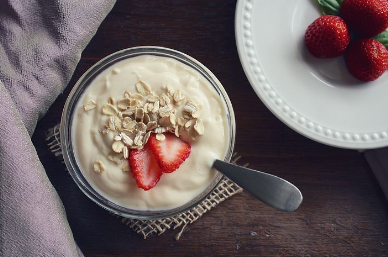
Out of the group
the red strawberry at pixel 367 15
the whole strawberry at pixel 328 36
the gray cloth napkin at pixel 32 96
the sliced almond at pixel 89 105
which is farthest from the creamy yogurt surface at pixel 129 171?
the red strawberry at pixel 367 15

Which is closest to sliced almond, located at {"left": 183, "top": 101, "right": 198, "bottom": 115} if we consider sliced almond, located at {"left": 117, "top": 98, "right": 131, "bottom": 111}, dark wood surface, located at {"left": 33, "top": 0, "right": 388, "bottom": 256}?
sliced almond, located at {"left": 117, "top": 98, "right": 131, "bottom": 111}

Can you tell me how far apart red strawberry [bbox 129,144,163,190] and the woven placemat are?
0.22 meters

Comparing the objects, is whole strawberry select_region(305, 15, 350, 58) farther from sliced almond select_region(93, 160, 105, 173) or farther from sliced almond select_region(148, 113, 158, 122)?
sliced almond select_region(93, 160, 105, 173)

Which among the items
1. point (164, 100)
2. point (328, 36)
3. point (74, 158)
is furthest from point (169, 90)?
point (328, 36)

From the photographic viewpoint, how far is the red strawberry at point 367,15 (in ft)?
3.68

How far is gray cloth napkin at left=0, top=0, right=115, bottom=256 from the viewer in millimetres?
1011

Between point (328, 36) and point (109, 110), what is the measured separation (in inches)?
21.4

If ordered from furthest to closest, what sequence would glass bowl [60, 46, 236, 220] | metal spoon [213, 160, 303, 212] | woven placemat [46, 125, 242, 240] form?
woven placemat [46, 125, 242, 240] → glass bowl [60, 46, 236, 220] → metal spoon [213, 160, 303, 212]

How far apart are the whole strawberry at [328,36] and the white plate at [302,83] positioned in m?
0.04

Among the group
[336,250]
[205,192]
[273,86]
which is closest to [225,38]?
[273,86]

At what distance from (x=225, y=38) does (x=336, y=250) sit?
0.62 metres

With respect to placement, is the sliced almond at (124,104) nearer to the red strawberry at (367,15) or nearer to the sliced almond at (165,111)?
the sliced almond at (165,111)

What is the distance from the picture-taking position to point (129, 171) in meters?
1.01

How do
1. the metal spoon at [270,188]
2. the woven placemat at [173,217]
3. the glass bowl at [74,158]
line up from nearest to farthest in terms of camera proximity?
the metal spoon at [270,188] → the glass bowl at [74,158] → the woven placemat at [173,217]
